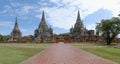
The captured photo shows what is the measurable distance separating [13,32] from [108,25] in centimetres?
5807

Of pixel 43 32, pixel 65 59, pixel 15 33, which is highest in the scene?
pixel 43 32

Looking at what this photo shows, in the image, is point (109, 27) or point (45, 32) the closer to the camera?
point (109, 27)

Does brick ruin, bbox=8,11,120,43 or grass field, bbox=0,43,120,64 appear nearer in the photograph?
grass field, bbox=0,43,120,64

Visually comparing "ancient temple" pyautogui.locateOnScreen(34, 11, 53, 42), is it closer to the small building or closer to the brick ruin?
the brick ruin

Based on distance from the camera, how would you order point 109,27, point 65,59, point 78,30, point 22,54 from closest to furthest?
1. point 65,59
2. point 22,54
3. point 109,27
4. point 78,30

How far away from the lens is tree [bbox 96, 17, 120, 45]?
5500 centimetres

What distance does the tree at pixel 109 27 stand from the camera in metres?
55.0

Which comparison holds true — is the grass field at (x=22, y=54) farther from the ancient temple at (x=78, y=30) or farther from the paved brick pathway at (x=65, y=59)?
the ancient temple at (x=78, y=30)

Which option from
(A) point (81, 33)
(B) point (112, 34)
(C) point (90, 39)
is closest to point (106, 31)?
(B) point (112, 34)

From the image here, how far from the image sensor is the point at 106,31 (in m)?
56.8

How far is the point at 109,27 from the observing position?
5541 centimetres

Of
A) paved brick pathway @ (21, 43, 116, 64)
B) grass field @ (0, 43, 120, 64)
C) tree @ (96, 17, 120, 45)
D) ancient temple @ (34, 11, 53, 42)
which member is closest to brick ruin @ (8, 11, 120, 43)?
ancient temple @ (34, 11, 53, 42)

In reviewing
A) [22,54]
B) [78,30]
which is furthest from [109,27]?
[78,30]

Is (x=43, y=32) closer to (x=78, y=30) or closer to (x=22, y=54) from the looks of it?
(x=78, y=30)
